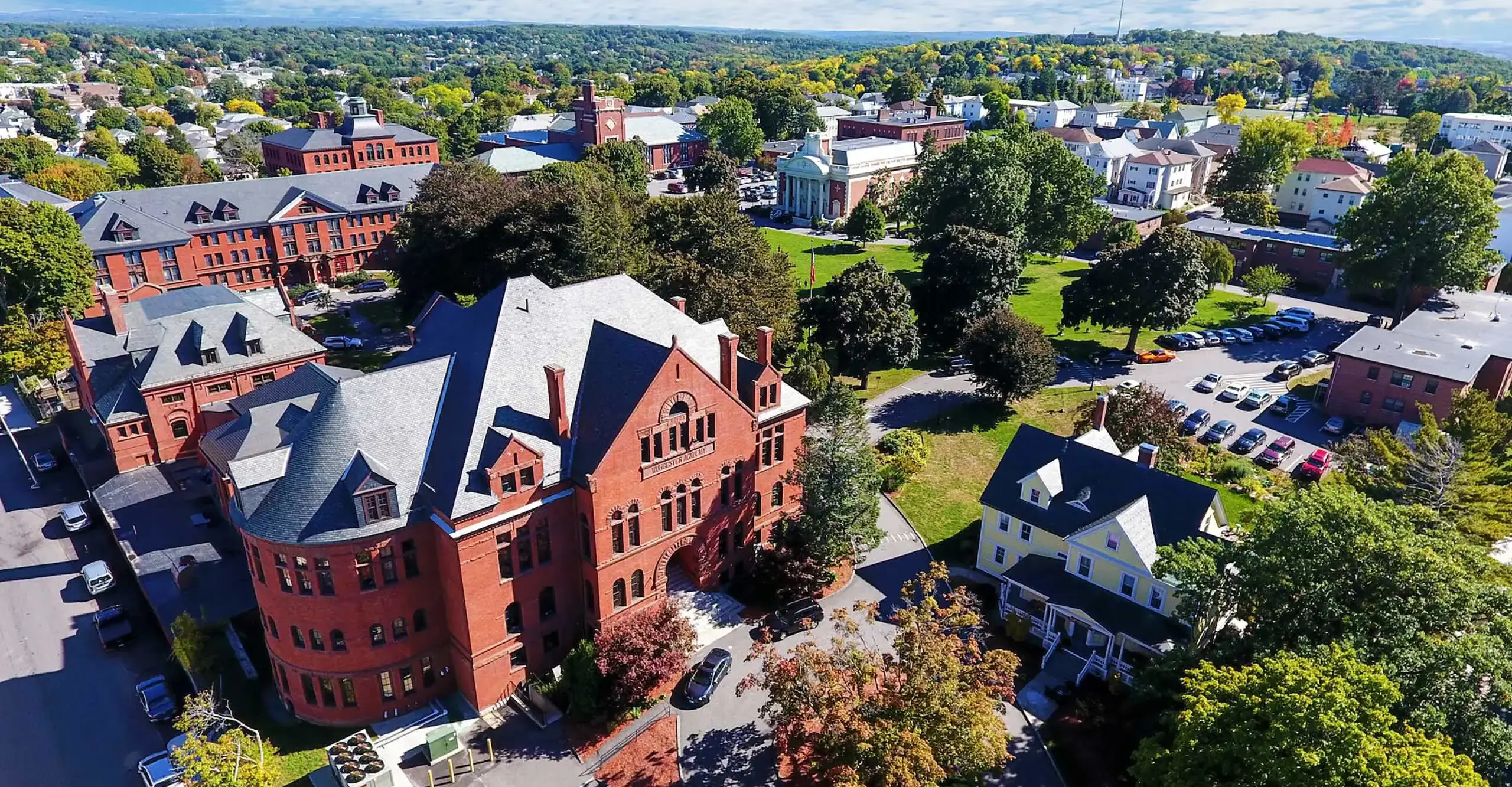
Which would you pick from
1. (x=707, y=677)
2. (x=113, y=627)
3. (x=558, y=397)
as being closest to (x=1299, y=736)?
(x=707, y=677)

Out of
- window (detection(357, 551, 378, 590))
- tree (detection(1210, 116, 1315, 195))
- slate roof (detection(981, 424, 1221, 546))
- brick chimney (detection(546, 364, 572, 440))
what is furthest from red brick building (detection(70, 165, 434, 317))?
tree (detection(1210, 116, 1315, 195))

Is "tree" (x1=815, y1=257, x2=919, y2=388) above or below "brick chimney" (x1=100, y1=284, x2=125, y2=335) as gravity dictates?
below

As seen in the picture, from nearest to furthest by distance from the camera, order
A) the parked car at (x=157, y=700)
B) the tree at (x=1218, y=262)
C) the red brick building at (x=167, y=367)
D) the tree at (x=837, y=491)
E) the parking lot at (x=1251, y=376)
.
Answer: the parked car at (x=157, y=700) → the tree at (x=837, y=491) → the red brick building at (x=167, y=367) → the parking lot at (x=1251, y=376) → the tree at (x=1218, y=262)

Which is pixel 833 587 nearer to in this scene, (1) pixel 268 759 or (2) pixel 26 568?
(1) pixel 268 759

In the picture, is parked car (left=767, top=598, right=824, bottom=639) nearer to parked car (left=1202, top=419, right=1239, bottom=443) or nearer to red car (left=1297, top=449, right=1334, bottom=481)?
parked car (left=1202, top=419, right=1239, bottom=443)

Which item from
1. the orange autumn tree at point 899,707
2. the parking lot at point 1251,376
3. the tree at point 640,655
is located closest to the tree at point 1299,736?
the orange autumn tree at point 899,707

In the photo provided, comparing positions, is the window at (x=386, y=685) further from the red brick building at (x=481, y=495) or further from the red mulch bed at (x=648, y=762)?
the red mulch bed at (x=648, y=762)

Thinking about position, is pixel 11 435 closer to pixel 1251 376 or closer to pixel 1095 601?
pixel 1095 601
